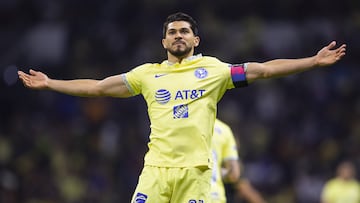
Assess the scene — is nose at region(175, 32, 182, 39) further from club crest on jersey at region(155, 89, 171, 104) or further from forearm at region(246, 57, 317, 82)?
forearm at region(246, 57, 317, 82)

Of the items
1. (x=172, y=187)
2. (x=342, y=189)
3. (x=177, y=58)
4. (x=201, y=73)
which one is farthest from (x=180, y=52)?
(x=342, y=189)

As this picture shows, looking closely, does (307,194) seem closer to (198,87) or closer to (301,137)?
(301,137)

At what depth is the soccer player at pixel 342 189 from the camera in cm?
1477

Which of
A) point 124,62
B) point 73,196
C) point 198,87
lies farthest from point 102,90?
point 124,62

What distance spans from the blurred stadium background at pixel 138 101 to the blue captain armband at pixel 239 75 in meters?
7.44

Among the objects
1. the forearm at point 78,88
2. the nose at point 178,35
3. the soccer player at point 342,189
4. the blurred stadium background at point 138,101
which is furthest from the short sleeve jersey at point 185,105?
the soccer player at point 342,189

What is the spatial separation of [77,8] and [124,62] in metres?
1.52

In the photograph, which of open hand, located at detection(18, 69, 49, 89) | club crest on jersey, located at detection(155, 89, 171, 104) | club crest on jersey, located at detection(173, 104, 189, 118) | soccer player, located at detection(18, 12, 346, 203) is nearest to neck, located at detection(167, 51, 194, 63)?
soccer player, located at detection(18, 12, 346, 203)

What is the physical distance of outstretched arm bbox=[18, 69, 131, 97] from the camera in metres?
7.77

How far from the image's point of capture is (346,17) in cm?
1705

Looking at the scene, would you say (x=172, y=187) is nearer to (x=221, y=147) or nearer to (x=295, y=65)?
(x=295, y=65)

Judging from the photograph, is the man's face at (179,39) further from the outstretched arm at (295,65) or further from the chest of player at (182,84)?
the outstretched arm at (295,65)

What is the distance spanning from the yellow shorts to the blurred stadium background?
285 inches

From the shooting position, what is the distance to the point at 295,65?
7.35 metres
